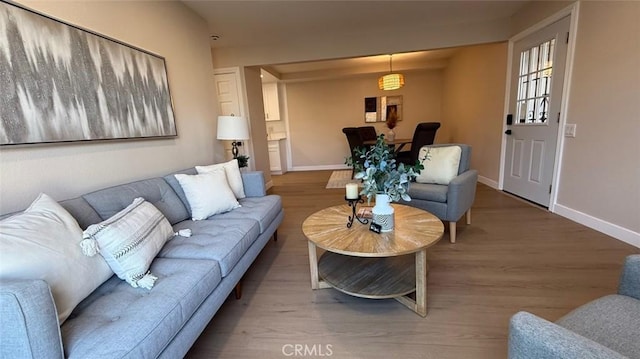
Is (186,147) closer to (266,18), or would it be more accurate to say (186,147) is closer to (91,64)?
(91,64)

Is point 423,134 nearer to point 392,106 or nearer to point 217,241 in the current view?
point 392,106

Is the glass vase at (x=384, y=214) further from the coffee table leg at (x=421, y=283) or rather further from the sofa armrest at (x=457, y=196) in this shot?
the sofa armrest at (x=457, y=196)

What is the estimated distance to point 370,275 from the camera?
5.55 ft

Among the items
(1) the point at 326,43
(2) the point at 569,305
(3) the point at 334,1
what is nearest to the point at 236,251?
(2) the point at 569,305

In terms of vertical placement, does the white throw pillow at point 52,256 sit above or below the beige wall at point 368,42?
below

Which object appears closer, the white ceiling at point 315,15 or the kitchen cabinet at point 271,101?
the white ceiling at point 315,15

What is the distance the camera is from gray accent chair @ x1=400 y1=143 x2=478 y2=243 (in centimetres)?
230

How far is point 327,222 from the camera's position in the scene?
1781mm

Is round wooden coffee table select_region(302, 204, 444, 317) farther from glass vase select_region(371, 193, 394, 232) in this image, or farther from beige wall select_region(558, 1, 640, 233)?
beige wall select_region(558, 1, 640, 233)

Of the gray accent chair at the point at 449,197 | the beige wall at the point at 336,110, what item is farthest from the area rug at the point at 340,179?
the gray accent chair at the point at 449,197

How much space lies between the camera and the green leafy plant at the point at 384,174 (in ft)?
5.06

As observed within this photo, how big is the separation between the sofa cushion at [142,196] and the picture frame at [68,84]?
38 centimetres

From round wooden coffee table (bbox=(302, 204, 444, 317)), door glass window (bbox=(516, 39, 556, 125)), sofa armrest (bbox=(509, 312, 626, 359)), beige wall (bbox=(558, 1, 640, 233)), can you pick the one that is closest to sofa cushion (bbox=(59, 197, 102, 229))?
round wooden coffee table (bbox=(302, 204, 444, 317))

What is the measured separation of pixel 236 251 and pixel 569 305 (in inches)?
75.5
